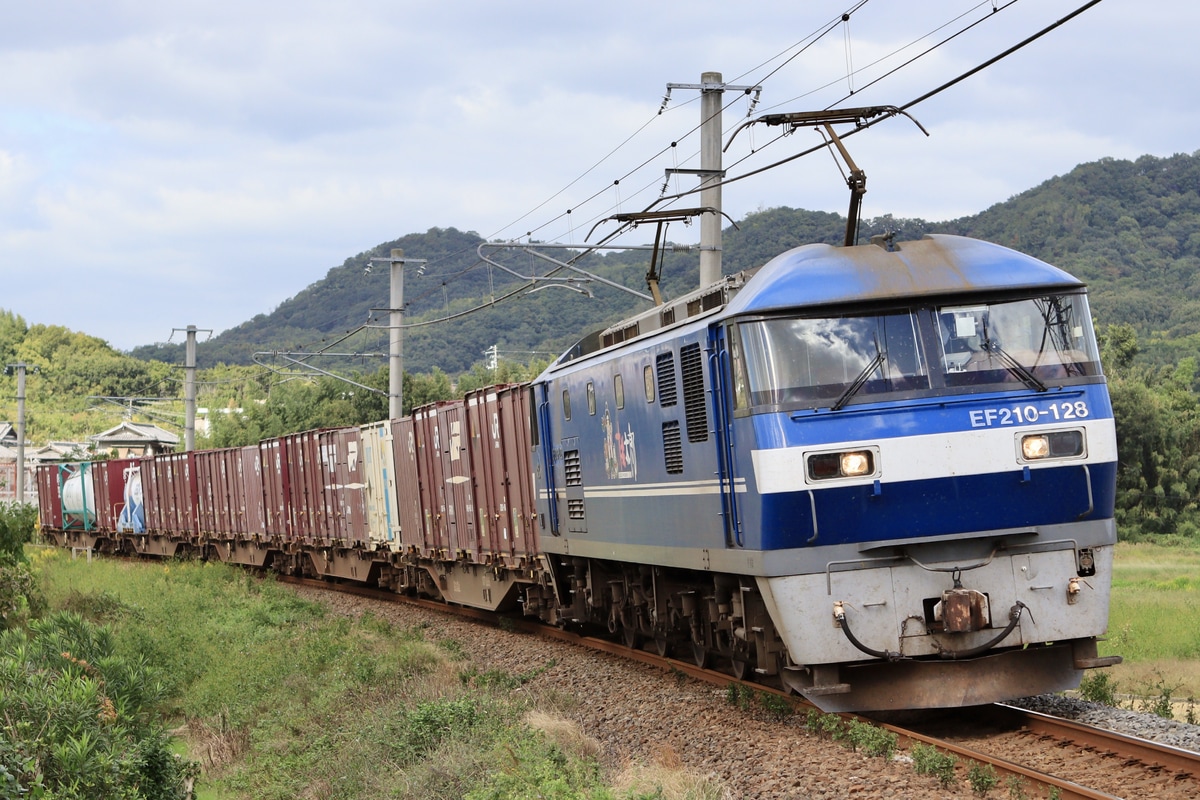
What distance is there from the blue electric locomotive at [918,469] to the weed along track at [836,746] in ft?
1.48

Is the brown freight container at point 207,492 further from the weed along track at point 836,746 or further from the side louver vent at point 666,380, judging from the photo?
the side louver vent at point 666,380

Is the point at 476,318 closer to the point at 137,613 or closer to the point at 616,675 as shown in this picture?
the point at 137,613

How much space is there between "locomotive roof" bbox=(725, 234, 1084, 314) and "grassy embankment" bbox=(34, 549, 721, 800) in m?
3.57

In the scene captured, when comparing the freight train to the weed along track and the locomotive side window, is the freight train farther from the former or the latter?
the weed along track

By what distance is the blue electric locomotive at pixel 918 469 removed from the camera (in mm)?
9570

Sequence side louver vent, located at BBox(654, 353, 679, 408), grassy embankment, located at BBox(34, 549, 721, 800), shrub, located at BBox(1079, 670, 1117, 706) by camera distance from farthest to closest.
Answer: side louver vent, located at BBox(654, 353, 679, 408)
shrub, located at BBox(1079, 670, 1117, 706)
grassy embankment, located at BBox(34, 549, 721, 800)

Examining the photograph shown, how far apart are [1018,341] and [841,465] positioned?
1679mm

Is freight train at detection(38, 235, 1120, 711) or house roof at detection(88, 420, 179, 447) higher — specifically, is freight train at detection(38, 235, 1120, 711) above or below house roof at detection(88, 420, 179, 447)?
below

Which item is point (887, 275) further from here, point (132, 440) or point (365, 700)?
point (132, 440)

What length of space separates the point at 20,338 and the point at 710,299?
159 meters

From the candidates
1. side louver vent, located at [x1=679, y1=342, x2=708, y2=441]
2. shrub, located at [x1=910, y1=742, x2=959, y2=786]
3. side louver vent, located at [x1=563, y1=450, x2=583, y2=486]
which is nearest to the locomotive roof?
side louver vent, located at [x1=679, y1=342, x2=708, y2=441]

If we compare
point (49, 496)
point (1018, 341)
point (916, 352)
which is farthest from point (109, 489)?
point (1018, 341)

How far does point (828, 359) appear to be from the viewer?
9.77 meters

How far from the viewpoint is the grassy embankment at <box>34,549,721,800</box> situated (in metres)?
8.96
